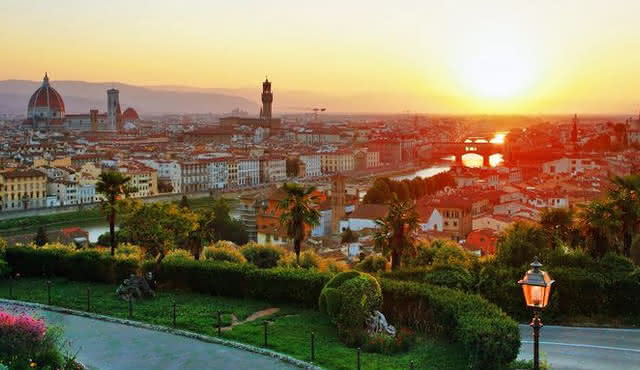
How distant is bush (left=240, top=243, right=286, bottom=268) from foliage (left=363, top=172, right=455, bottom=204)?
64.2 feet

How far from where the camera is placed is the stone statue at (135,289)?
32.8 feet

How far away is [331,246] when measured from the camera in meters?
28.7

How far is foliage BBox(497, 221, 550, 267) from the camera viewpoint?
38.4 ft

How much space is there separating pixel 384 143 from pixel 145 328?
3405 inches

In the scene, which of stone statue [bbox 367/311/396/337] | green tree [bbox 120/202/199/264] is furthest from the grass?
green tree [bbox 120/202/199/264]

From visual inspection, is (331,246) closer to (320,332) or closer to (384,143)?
(320,332)

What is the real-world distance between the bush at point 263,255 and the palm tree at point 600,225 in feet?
19.1

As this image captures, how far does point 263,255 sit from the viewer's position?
15.6m

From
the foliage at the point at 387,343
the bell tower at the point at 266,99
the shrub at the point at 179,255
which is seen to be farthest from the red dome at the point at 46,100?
the foliage at the point at 387,343

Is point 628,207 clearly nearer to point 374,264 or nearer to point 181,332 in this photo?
point 374,264

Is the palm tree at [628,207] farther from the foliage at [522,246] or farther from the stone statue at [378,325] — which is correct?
the stone statue at [378,325]

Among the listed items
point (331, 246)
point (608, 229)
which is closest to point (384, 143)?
point (331, 246)

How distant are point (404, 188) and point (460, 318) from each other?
37361 mm

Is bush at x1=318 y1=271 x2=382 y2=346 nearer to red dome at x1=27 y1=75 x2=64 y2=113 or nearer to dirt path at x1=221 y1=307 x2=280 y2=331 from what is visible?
dirt path at x1=221 y1=307 x2=280 y2=331
